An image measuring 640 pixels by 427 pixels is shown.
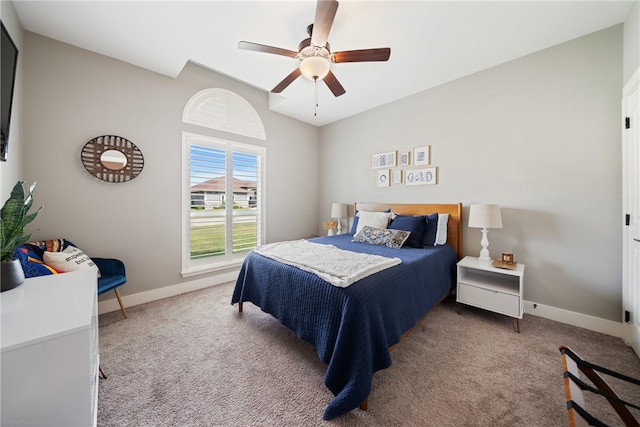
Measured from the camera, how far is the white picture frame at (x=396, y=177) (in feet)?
11.4

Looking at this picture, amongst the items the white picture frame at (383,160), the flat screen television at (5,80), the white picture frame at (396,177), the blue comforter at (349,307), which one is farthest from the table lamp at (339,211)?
the flat screen television at (5,80)

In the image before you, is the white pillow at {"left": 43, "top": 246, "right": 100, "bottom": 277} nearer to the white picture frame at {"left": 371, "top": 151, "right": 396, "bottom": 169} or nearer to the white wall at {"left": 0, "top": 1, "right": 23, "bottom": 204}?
the white wall at {"left": 0, "top": 1, "right": 23, "bottom": 204}

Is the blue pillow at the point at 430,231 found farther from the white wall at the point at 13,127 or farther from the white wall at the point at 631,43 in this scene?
the white wall at the point at 13,127

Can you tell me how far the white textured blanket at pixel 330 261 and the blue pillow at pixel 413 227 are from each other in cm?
84

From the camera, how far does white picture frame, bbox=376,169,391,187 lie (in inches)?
142

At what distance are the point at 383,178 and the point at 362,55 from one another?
2003mm

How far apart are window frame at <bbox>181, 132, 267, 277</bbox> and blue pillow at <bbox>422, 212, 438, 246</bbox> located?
2.47 metres

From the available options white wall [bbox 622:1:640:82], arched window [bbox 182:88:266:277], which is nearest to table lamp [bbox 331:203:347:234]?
arched window [bbox 182:88:266:277]

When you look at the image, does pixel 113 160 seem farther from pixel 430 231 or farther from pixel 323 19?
pixel 430 231

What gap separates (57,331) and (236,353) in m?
1.33

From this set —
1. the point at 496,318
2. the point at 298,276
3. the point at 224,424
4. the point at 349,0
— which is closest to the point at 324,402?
the point at 224,424

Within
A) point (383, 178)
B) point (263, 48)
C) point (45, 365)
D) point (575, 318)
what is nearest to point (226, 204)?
point (263, 48)

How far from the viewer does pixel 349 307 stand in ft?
4.63

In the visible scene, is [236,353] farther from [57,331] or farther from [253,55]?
[253,55]
